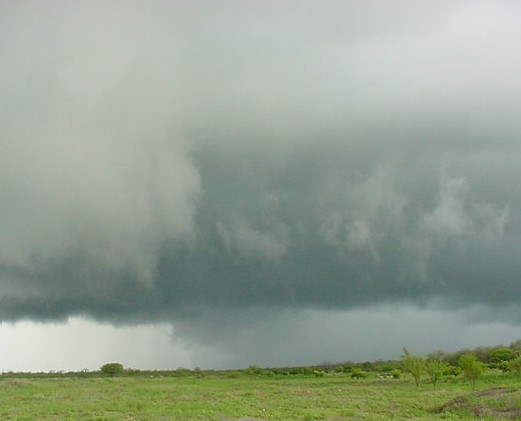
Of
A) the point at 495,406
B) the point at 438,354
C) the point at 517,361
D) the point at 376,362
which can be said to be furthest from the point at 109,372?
the point at 495,406

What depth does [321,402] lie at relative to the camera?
56.3 metres

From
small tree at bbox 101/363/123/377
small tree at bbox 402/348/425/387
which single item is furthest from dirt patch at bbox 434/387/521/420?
small tree at bbox 101/363/123/377

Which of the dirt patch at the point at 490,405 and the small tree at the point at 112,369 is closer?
the dirt patch at the point at 490,405

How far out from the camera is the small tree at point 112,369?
605 feet

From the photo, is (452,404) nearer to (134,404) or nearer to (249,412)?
(249,412)

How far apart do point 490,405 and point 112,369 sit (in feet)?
514

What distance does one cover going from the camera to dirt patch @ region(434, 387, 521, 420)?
4116 centimetres

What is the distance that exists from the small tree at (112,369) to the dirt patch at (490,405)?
15012 cm

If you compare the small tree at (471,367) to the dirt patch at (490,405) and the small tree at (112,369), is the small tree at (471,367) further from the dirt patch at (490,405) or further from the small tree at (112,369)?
the small tree at (112,369)

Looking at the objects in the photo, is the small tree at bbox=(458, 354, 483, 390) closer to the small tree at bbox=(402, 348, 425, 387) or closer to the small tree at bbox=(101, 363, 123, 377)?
the small tree at bbox=(402, 348, 425, 387)

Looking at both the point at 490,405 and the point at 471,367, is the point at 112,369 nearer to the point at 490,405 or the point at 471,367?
the point at 471,367

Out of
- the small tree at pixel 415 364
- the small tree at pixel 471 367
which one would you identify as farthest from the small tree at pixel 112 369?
the small tree at pixel 471 367

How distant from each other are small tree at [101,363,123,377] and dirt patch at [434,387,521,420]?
15012 cm

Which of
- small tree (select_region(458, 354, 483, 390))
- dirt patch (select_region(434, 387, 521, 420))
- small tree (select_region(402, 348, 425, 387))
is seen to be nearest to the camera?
dirt patch (select_region(434, 387, 521, 420))
